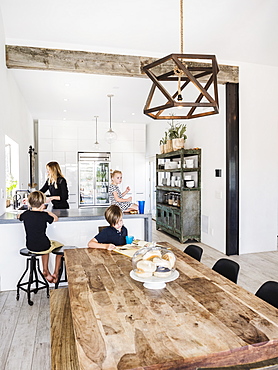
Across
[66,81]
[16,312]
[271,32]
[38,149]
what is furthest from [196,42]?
[38,149]

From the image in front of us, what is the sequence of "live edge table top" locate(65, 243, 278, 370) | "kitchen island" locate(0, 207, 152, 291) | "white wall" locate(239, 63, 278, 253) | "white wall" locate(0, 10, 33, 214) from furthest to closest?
"white wall" locate(239, 63, 278, 253), "white wall" locate(0, 10, 33, 214), "kitchen island" locate(0, 207, 152, 291), "live edge table top" locate(65, 243, 278, 370)

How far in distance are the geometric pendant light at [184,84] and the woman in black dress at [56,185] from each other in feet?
5.05

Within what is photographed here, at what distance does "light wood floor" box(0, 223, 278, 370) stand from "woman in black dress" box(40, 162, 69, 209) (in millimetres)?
1276

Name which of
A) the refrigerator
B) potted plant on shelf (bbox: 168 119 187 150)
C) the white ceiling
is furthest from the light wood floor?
the refrigerator

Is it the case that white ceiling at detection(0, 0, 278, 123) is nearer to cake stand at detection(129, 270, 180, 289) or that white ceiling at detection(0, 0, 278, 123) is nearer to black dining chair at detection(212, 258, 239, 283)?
black dining chair at detection(212, 258, 239, 283)

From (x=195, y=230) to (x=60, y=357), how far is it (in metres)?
4.75

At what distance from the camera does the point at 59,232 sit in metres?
3.70

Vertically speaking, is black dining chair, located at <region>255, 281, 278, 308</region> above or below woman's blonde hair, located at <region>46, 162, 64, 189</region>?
below

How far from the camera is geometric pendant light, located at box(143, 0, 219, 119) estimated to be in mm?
1778

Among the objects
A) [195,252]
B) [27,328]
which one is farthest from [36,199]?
[195,252]

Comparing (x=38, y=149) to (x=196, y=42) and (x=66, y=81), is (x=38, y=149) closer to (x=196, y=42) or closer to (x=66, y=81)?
(x=66, y=81)

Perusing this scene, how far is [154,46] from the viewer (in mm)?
4395

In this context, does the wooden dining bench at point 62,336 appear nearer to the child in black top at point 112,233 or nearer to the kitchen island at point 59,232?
the child in black top at point 112,233

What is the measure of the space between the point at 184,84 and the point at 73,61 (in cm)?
275
